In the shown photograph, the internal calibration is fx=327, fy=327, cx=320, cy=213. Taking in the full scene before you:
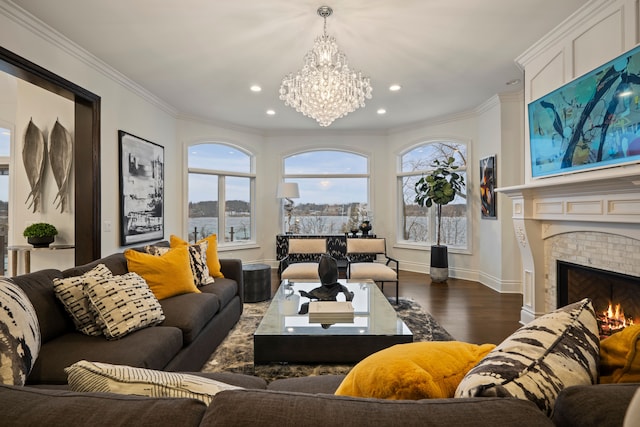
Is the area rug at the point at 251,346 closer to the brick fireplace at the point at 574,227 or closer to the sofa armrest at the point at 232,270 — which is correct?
the sofa armrest at the point at 232,270

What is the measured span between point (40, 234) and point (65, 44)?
A: 6.17 ft

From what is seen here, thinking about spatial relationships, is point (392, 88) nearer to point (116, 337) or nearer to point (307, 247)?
point (307, 247)

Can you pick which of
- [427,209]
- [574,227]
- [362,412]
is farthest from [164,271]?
[427,209]

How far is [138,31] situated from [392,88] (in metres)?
2.94

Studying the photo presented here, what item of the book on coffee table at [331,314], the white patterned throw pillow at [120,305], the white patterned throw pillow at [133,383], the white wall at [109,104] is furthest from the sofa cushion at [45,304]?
the white wall at [109,104]

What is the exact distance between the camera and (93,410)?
1.95 ft

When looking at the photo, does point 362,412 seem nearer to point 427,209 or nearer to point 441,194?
point 441,194

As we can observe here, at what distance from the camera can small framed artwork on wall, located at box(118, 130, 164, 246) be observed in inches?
155

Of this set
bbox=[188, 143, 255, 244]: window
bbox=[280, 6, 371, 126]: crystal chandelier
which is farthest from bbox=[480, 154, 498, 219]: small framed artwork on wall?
bbox=[188, 143, 255, 244]: window

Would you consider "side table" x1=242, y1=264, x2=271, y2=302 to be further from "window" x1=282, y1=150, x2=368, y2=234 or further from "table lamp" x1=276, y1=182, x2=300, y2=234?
"window" x1=282, y1=150, x2=368, y2=234

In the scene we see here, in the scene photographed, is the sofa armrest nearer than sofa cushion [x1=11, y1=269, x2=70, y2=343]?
No

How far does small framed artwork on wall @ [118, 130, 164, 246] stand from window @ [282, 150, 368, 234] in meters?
2.55

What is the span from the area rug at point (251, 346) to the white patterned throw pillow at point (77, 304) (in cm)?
90

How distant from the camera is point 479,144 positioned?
524 centimetres
